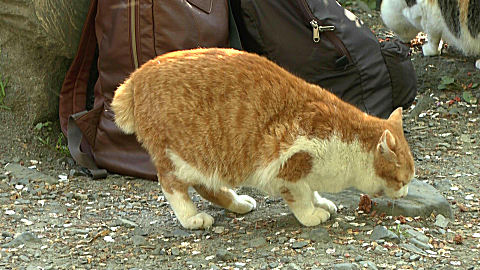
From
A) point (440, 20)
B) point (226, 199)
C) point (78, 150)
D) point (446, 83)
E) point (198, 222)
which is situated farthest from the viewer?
point (440, 20)

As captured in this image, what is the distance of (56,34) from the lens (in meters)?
4.84

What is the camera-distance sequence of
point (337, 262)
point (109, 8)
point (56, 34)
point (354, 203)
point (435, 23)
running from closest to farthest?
point (337, 262) < point (354, 203) < point (109, 8) < point (56, 34) < point (435, 23)

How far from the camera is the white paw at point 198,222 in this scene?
12.3ft

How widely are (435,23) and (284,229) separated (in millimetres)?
2977

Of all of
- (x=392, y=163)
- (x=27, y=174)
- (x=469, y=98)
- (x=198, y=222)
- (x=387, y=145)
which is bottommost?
(x=27, y=174)

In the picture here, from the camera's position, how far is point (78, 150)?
4.71m

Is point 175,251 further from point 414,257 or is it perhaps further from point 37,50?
point 37,50

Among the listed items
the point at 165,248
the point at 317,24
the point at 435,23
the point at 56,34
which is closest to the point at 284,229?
the point at 165,248

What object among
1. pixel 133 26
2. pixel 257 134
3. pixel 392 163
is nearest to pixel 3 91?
pixel 133 26

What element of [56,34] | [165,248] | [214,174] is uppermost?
[56,34]

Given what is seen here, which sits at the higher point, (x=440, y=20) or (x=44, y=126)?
(x=440, y=20)

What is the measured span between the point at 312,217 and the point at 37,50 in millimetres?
2336

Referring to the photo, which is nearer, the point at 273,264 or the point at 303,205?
the point at 273,264

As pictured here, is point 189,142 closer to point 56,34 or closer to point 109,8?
point 109,8
